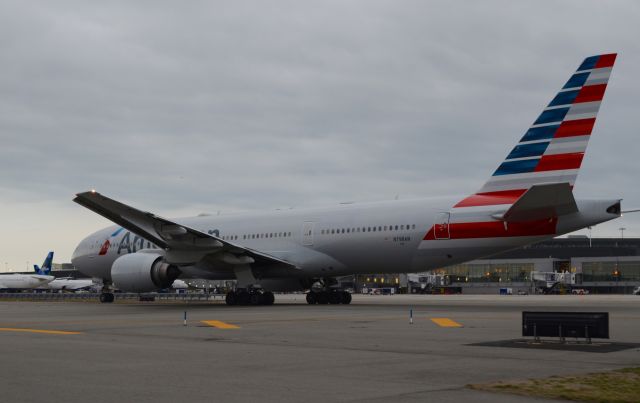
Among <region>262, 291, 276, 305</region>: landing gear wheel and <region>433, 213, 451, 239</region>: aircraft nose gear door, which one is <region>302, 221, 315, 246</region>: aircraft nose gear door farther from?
<region>433, 213, 451, 239</region>: aircraft nose gear door

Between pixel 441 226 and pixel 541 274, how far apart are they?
241ft

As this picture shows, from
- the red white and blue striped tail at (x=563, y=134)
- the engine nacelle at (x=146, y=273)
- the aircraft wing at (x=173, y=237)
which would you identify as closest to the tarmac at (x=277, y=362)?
the red white and blue striped tail at (x=563, y=134)

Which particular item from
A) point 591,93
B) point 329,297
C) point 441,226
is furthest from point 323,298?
point 591,93

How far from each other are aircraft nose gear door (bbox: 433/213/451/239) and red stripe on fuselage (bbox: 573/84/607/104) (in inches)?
259

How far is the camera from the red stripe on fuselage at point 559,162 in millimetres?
27656

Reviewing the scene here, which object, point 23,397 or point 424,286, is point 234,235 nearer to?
point 23,397

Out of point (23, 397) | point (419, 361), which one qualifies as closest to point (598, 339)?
point (419, 361)

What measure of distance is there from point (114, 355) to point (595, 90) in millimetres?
20707

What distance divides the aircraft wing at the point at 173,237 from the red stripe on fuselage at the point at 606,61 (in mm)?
15760

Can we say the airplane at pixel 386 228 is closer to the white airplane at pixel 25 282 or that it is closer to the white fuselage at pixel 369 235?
the white fuselage at pixel 369 235

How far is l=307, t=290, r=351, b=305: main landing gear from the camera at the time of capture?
37438 millimetres

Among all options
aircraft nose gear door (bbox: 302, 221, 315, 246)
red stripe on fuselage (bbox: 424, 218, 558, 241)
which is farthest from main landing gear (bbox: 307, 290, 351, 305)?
red stripe on fuselage (bbox: 424, 218, 558, 241)

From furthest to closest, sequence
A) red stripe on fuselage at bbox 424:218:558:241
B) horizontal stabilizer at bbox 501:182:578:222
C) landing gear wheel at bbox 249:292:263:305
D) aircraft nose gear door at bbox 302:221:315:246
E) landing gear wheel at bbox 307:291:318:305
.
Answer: landing gear wheel at bbox 307:291:318:305 → aircraft nose gear door at bbox 302:221:315:246 → landing gear wheel at bbox 249:292:263:305 → red stripe on fuselage at bbox 424:218:558:241 → horizontal stabilizer at bbox 501:182:578:222

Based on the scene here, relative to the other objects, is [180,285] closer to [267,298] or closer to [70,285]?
[70,285]
